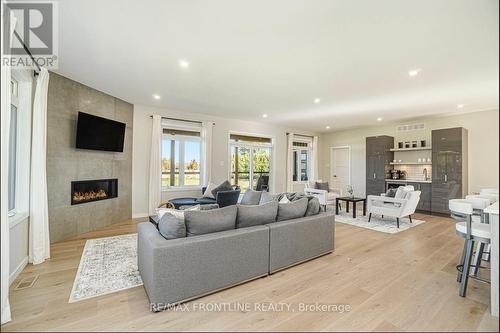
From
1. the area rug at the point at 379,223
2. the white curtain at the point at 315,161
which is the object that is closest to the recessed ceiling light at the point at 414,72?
the area rug at the point at 379,223

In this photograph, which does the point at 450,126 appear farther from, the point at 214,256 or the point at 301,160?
the point at 214,256

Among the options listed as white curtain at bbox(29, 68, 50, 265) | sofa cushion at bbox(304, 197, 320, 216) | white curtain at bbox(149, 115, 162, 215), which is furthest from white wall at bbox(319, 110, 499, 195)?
white curtain at bbox(29, 68, 50, 265)

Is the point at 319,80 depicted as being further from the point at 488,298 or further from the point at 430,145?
the point at 430,145

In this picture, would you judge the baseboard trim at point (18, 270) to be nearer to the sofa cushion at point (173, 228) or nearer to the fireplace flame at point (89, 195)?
the fireplace flame at point (89, 195)

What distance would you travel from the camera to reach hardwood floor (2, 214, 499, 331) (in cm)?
194

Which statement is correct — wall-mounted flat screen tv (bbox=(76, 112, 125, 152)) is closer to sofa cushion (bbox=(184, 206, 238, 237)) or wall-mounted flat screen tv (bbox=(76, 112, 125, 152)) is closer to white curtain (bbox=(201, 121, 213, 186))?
white curtain (bbox=(201, 121, 213, 186))

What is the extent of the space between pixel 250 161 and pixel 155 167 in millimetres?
3303

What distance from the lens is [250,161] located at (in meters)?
8.15

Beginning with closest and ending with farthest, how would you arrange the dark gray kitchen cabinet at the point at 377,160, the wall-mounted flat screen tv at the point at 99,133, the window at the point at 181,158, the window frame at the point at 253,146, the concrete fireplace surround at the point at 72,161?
1. the concrete fireplace surround at the point at 72,161
2. the wall-mounted flat screen tv at the point at 99,133
3. the window at the point at 181,158
4. the window frame at the point at 253,146
5. the dark gray kitchen cabinet at the point at 377,160

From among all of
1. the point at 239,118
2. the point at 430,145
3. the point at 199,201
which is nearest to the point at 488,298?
the point at 199,201

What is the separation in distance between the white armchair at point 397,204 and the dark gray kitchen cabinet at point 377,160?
2.23 meters

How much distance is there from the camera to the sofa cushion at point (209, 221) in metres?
2.42

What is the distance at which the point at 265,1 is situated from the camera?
6.97 feet

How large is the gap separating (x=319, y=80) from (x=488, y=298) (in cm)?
354
